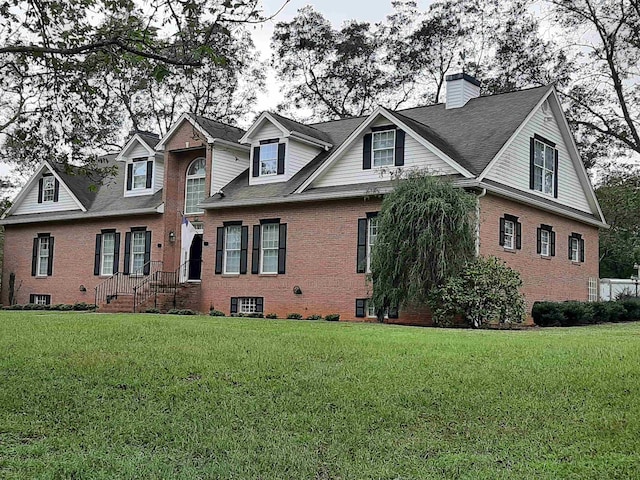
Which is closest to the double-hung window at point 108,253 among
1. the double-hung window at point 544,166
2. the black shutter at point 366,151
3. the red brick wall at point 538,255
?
the black shutter at point 366,151

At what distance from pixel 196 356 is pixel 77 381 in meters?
2.04

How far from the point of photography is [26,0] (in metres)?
9.99

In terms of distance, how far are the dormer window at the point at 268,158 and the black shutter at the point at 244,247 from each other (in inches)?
79.8

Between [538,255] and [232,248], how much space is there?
31.8 feet

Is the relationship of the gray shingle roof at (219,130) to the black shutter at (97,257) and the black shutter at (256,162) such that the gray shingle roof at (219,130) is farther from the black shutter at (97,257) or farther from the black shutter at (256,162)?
the black shutter at (97,257)

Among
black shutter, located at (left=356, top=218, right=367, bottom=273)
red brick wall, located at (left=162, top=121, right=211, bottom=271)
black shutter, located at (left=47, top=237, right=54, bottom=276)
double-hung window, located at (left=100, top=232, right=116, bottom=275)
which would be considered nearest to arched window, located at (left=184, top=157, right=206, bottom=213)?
red brick wall, located at (left=162, top=121, right=211, bottom=271)

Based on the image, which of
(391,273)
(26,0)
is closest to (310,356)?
(26,0)

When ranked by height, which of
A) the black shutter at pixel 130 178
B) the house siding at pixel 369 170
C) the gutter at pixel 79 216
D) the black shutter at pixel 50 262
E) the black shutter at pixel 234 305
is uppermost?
the black shutter at pixel 130 178

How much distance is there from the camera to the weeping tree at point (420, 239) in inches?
753

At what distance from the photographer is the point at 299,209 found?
23969 mm

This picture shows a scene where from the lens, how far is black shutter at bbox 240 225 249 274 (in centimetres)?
2527

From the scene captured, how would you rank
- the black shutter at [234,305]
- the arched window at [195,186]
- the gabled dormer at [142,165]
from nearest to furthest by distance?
the black shutter at [234,305]
the arched window at [195,186]
the gabled dormer at [142,165]

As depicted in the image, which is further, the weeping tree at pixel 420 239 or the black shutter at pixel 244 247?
the black shutter at pixel 244 247

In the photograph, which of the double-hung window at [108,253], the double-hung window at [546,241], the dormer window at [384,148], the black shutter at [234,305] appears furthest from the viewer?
the double-hung window at [108,253]
